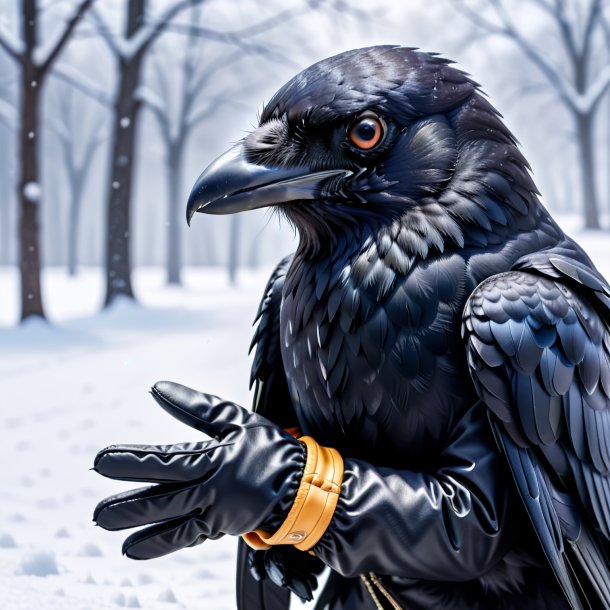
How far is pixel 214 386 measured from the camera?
9.20 ft

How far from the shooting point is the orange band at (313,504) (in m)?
0.69

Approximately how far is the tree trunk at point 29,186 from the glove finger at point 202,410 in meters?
3.42

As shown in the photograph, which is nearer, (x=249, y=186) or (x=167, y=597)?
(x=249, y=186)

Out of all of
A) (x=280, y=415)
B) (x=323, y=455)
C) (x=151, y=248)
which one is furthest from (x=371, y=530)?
(x=151, y=248)

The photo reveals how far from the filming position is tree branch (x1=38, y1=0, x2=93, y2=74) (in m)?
3.92

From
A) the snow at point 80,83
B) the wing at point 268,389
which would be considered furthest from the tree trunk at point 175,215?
the wing at point 268,389

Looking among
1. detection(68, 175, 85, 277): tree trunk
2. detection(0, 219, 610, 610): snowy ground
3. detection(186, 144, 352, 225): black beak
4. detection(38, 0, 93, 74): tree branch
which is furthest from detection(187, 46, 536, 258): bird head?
detection(68, 175, 85, 277): tree trunk

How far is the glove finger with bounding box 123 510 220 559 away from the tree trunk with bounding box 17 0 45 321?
135 inches

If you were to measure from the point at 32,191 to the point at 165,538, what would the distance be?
365 centimetres

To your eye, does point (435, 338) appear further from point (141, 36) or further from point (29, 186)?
point (141, 36)

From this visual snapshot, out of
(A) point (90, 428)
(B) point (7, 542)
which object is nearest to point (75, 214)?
(A) point (90, 428)

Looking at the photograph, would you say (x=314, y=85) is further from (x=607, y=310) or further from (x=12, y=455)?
(x=12, y=455)

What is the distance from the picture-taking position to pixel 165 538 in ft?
2.35

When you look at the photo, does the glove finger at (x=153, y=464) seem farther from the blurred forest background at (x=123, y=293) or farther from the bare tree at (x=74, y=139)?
the bare tree at (x=74, y=139)
